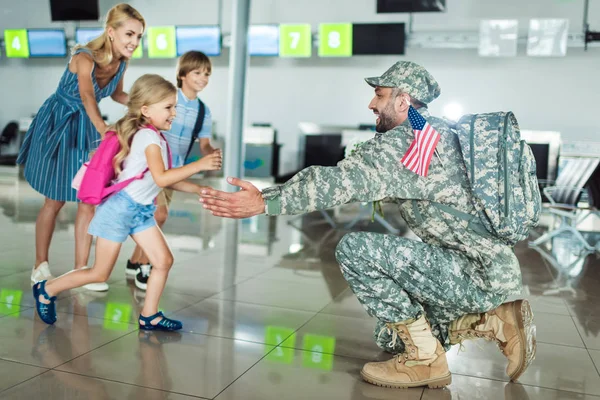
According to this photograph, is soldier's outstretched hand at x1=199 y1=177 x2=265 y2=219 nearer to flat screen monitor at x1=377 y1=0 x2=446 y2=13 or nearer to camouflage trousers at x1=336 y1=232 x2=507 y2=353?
camouflage trousers at x1=336 y1=232 x2=507 y2=353

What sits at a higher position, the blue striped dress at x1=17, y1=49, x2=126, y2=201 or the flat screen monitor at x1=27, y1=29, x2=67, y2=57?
Result: the flat screen monitor at x1=27, y1=29, x2=67, y2=57

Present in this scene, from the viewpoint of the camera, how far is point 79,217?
11.3 feet

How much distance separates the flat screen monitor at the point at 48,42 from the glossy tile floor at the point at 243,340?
1082 centimetres

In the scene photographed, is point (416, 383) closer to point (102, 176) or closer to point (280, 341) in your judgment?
point (280, 341)

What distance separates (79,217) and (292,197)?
5.98 feet

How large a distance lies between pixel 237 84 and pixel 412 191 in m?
8.01

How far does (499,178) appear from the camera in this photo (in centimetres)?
213

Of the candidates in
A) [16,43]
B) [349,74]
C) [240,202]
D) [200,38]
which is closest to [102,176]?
[240,202]

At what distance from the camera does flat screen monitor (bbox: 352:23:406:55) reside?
11.4m

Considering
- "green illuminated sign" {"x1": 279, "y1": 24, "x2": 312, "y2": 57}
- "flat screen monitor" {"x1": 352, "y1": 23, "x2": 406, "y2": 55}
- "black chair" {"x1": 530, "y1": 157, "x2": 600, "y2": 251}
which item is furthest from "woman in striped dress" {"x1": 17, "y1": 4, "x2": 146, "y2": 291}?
"green illuminated sign" {"x1": 279, "y1": 24, "x2": 312, "y2": 57}

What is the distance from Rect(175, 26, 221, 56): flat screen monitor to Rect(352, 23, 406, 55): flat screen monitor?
9.64 feet

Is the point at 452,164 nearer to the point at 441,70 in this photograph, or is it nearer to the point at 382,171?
the point at 382,171

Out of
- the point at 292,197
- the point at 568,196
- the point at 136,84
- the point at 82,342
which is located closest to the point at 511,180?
the point at 292,197

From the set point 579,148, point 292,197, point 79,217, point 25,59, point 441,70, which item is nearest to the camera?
point 292,197
